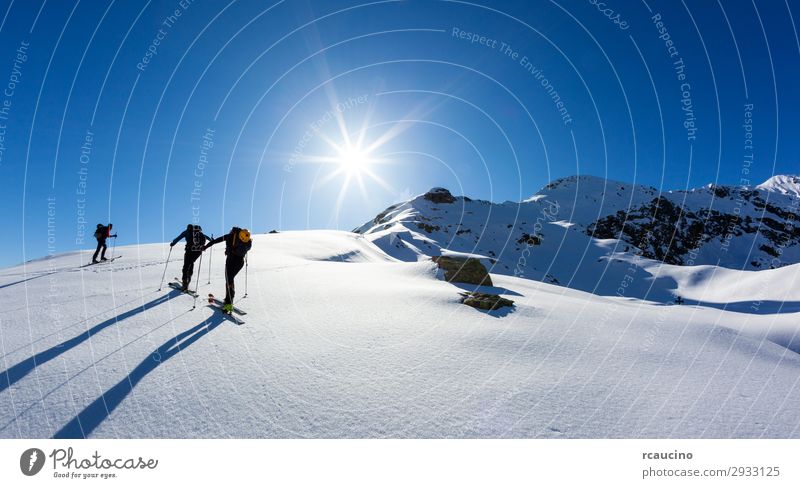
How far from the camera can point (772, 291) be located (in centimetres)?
3070

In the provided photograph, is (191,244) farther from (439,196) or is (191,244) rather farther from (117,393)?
(439,196)

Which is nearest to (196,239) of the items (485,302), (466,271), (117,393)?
(117,393)

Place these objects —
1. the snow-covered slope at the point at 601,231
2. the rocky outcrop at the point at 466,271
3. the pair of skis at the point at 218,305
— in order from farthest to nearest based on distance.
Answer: the snow-covered slope at the point at 601,231 → the rocky outcrop at the point at 466,271 → the pair of skis at the point at 218,305

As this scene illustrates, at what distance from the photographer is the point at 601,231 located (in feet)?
427

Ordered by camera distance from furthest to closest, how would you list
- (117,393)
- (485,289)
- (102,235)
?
1. (102,235)
2. (485,289)
3. (117,393)

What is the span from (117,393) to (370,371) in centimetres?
332

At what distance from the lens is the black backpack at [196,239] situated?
10.3 meters

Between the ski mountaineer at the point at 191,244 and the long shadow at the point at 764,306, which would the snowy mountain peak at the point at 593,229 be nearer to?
the long shadow at the point at 764,306

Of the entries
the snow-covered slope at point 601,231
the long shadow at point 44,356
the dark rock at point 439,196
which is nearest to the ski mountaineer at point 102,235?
the long shadow at point 44,356

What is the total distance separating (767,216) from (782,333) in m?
241

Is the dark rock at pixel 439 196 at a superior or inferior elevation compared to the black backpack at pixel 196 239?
superior

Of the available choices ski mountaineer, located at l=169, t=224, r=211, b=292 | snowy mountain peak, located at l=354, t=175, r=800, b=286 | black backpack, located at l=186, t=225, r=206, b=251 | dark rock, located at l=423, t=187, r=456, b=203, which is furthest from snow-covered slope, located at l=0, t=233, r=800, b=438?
dark rock, located at l=423, t=187, r=456, b=203

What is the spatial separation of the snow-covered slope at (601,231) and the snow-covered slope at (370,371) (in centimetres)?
5010
